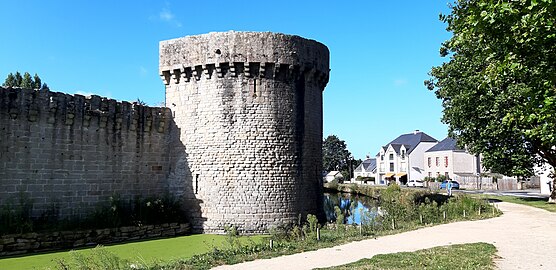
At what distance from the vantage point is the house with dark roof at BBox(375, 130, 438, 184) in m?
54.7

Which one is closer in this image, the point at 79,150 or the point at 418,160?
the point at 79,150

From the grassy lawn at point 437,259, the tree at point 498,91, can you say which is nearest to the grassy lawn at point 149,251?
the grassy lawn at point 437,259

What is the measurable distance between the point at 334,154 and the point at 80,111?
72929 mm

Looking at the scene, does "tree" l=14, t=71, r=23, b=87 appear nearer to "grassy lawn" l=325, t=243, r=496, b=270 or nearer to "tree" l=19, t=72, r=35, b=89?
"tree" l=19, t=72, r=35, b=89

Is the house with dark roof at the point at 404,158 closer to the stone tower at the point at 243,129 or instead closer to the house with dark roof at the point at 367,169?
the house with dark roof at the point at 367,169

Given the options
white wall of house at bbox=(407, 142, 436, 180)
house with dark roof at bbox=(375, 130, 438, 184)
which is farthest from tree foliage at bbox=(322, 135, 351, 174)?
white wall of house at bbox=(407, 142, 436, 180)

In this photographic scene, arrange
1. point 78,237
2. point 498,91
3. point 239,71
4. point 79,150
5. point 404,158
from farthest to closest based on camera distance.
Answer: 1. point 404,158
2. point 498,91
3. point 239,71
4. point 79,150
5. point 78,237

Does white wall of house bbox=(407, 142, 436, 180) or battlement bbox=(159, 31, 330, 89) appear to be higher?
battlement bbox=(159, 31, 330, 89)

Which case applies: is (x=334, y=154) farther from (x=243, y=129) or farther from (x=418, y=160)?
(x=243, y=129)

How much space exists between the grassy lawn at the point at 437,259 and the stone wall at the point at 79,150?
9.18 metres

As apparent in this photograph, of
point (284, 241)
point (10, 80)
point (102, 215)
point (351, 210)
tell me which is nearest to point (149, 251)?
Answer: point (102, 215)

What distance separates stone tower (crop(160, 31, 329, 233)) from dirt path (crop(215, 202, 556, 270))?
479 centimetres

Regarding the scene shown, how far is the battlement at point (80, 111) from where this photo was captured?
12.2 meters

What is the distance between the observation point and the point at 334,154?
277 feet
